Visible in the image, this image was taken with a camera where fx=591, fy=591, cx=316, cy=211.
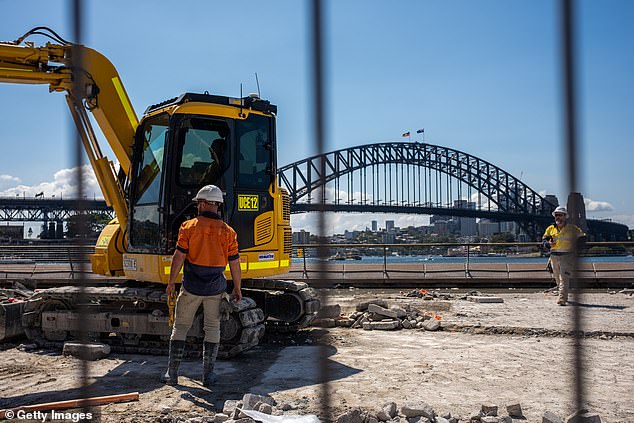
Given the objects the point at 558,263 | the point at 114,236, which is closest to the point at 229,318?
the point at 114,236

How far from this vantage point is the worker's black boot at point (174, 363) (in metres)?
5.72

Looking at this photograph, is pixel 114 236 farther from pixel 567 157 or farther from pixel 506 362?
pixel 567 157

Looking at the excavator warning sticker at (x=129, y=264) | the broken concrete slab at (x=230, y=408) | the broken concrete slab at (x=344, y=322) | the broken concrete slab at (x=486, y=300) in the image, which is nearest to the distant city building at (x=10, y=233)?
the excavator warning sticker at (x=129, y=264)

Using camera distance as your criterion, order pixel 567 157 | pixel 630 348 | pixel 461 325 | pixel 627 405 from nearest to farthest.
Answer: pixel 567 157 < pixel 627 405 < pixel 630 348 < pixel 461 325

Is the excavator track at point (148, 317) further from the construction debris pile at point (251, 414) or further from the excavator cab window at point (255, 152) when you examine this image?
the construction debris pile at point (251, 414)

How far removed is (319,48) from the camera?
1.79 metres

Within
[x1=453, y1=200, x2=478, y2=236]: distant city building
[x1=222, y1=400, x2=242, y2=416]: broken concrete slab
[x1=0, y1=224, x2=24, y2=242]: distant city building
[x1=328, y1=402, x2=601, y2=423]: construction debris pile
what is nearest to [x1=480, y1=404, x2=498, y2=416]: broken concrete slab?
[x1=328, y1=402, x2=601, y2=423]: construction debris pile

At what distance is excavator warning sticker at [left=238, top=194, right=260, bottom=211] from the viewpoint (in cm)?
742

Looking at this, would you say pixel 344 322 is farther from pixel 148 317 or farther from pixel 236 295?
pixel 236 295

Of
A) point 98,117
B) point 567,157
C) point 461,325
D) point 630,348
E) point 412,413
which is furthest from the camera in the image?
point 461,325

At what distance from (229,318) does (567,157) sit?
5.95 meters

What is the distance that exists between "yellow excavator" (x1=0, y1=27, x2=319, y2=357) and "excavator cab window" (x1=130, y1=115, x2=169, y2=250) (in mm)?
13

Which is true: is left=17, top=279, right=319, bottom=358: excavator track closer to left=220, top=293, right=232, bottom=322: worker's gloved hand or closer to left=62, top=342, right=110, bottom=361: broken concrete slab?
left=220, top=293, right=232, bottom=322: worker's gloved hand

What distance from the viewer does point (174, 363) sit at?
571cm
